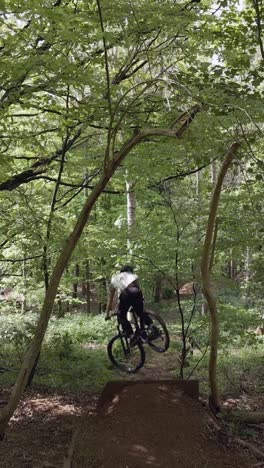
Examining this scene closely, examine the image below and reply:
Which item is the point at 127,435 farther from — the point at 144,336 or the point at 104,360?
the point at 104,360

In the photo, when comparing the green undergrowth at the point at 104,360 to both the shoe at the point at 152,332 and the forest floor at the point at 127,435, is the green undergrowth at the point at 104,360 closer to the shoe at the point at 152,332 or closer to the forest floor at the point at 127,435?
the shoe at the point at 152,332

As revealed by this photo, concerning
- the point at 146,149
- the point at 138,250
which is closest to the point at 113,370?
the point at 138,250

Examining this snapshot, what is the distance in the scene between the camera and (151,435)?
201 inches

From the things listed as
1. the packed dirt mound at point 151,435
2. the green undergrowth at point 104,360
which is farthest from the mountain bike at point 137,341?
the packed dirt mound at point 151,435

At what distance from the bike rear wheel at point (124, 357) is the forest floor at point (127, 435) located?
1927mm

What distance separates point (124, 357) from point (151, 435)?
3.76 metres

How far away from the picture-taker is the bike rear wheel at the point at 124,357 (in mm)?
8338

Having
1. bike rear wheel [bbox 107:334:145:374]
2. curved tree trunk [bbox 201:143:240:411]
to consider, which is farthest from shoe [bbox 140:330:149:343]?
curved tree trunk [bbox 201:143:240:411]

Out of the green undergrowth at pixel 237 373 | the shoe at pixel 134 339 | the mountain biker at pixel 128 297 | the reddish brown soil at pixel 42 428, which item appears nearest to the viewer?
the reddish brown soil at pixel 42 428

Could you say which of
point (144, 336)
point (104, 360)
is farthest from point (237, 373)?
point (104, 360)

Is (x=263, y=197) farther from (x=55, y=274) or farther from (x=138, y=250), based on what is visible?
(x=55, y=274)

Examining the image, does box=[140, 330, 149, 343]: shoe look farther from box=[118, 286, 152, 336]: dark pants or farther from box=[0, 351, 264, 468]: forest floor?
box=[0, 351, 264, 468]: forest floor

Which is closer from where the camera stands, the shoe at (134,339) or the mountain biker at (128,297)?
the mountain biker at (128,297)

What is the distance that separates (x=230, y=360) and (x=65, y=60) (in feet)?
25.9
